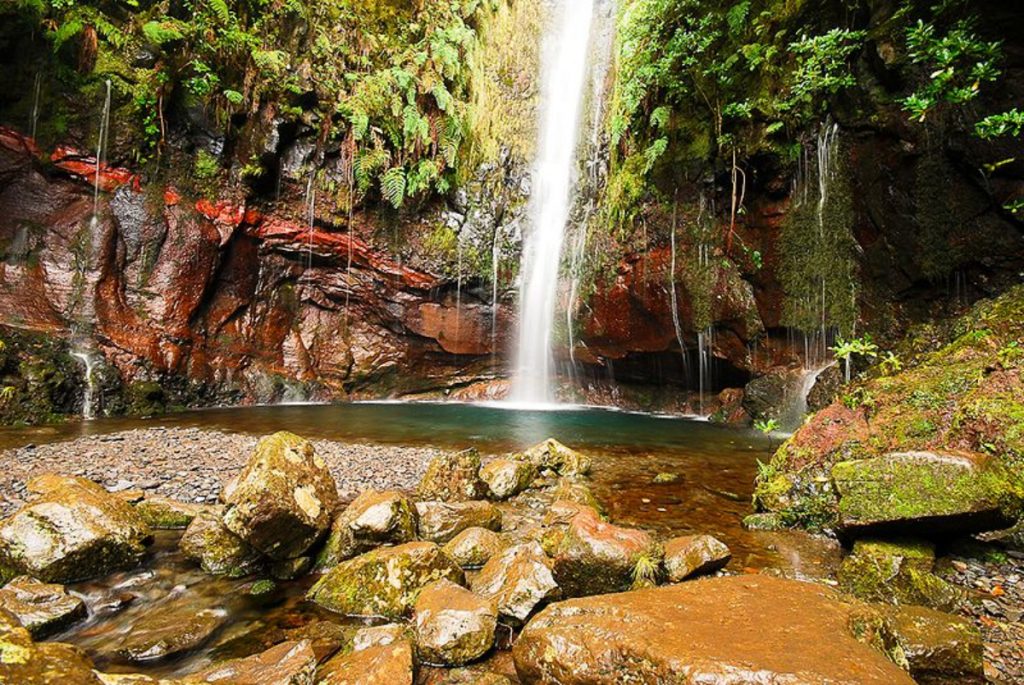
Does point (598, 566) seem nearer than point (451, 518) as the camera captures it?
Yes

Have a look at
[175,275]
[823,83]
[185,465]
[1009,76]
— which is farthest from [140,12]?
[1009,76]

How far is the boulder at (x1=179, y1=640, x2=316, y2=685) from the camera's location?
245 cm

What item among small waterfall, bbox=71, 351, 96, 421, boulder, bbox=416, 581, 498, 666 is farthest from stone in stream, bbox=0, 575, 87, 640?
small waterfall, bbox=71, 351, 96, 421

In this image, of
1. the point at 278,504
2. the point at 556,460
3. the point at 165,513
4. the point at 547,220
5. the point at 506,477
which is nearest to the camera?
the point at 278,504

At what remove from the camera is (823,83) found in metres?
8.97

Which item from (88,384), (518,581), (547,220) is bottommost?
(518,581)

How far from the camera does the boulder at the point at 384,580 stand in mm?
3338

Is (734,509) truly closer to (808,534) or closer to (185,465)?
(808,534)

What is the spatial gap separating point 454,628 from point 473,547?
126 cm

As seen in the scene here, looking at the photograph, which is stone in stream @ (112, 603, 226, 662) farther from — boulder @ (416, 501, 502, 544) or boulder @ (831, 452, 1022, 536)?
boulder @ (831, 452, 1022, 536)

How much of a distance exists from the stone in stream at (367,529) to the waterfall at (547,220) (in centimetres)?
1306

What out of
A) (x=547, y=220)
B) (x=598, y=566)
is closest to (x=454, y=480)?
(x=598, y=566)

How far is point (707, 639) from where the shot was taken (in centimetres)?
197

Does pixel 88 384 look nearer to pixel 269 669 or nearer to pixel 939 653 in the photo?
pixel 269 669
